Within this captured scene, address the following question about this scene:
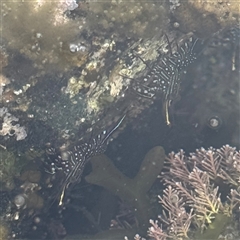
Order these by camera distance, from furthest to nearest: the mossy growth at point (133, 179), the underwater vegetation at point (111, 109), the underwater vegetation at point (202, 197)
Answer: the mossy growth at point (133, 179), the underwater vegetation at point (202, 197), the underwater vegetation at point (111, 109)

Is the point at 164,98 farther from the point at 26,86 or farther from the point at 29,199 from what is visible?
the point at 29,199

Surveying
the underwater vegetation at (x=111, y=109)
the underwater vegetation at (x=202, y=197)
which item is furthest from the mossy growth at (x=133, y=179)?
the underwater vegetation at (x=202, y=197)

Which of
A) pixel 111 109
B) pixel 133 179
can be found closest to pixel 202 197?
pixel 133 179

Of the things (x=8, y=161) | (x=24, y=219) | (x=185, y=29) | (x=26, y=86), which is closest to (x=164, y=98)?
(x=185, y=29)

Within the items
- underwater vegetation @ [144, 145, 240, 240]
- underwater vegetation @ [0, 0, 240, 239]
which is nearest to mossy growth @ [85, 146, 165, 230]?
underwater vegetation @ [0, 0, 240, 239]

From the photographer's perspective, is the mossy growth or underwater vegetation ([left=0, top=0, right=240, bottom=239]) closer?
underwater vegetation ([left=0, top=0, right=240, bottom=239])

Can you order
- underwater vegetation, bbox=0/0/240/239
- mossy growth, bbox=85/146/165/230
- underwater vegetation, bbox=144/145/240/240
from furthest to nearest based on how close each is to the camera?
mossy growth, bbox=85/146/165/230 < underwater vegetation, bbox=144/145/240/240 < underwater vegetation, bbox=0/0/240/239

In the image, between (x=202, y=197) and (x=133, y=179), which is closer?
(x=202, y=197)

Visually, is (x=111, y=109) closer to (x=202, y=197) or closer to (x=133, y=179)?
(x=133, y=179)

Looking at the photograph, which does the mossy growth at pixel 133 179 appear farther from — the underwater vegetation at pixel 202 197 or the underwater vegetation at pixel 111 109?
the underwater vegetation at pixel 202 197

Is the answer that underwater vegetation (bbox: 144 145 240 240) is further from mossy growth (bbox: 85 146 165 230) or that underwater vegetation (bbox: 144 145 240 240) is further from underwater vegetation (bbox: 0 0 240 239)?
mossy growth (bbox: 85 146 165 230)

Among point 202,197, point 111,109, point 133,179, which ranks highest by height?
point 111,109
